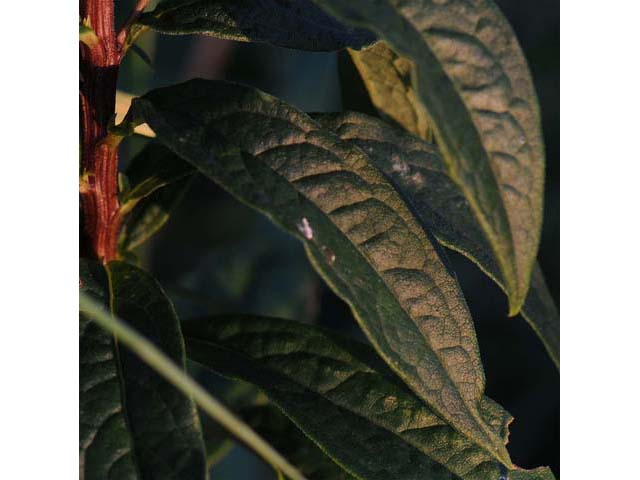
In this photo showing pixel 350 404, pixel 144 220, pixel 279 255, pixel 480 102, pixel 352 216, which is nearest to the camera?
pixel 480 102

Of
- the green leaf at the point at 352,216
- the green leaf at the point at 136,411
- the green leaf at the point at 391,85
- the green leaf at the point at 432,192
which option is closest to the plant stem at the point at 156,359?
the green leaf at the point at 136,411

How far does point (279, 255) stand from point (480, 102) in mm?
986

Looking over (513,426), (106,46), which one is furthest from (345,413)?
(513,426)

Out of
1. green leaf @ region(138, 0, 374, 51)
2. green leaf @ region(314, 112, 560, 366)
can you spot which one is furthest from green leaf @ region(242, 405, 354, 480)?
green leaf @ region(138, 0, 374, 51)

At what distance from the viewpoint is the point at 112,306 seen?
646 mm

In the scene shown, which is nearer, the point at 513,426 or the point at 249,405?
the point at 249,405

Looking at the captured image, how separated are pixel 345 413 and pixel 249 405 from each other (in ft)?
0.89

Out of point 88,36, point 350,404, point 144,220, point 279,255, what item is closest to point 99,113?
point 88,36

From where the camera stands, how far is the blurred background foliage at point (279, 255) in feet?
3.97

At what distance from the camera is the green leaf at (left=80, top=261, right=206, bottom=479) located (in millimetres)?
580

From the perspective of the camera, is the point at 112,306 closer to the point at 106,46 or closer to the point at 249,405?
the point at 106,46

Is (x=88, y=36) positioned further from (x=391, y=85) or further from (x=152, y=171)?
(x=391, y=85)

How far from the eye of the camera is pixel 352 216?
0.58 m

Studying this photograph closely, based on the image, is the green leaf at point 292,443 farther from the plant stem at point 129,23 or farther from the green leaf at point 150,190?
the plant stem at point 129,23
